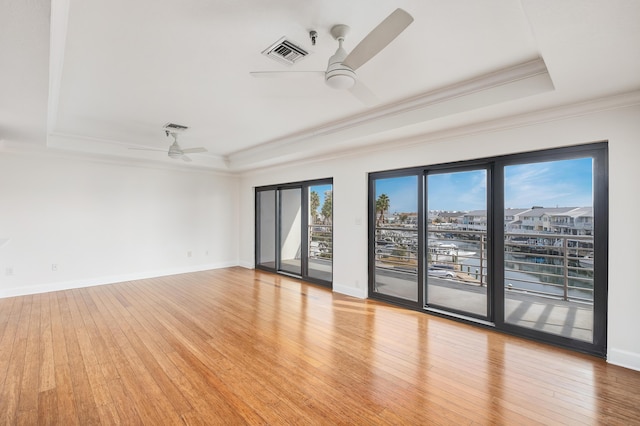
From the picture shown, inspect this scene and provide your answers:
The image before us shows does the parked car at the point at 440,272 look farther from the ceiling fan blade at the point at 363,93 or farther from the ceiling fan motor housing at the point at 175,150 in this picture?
the ceiling fan motor housing at the point at 175,150

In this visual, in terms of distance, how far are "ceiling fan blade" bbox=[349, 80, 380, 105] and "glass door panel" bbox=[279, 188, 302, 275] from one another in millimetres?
3956

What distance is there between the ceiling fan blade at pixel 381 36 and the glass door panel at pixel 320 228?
369cm

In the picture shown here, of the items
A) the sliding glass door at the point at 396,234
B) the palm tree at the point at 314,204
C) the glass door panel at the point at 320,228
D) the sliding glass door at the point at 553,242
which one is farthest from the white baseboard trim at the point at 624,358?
the palm tree at the point at 314,204

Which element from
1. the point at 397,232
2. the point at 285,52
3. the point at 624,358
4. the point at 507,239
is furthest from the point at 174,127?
the point at 624,358

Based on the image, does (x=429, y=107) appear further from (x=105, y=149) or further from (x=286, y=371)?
(x=105, y=149)

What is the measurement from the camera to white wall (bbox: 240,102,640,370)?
2.62 m

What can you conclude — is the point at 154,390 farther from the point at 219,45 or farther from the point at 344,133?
the point at 344,133

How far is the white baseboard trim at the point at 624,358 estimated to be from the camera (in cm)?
258

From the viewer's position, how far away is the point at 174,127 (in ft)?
14.5

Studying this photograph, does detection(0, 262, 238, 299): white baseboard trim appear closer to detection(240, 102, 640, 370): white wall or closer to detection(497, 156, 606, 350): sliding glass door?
detection(240, 102, 640, 370): white wall

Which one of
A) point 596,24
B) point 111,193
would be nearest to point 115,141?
point 111,193

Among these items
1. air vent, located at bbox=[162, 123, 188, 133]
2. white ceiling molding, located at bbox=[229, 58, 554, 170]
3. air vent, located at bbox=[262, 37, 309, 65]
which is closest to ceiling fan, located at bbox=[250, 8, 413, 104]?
air vent, located at bbox=[262, 37, 309, 65]

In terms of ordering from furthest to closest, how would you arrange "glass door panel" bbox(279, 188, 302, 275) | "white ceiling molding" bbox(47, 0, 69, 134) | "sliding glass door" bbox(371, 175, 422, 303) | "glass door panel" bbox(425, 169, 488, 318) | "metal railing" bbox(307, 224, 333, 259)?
1. "glass door panel" bbox(279, 188, 302, 275)
2. "metal railing" bbox(307, 224, 333, 259)
3. "sliding glass door" bbox(371, 175, 422, 303)
4. "glass door panel" bbox(425, 169, 488, 318)
5. "white ceiling molding" bbox(47, 0, 69, 134)

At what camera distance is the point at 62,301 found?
450cm
